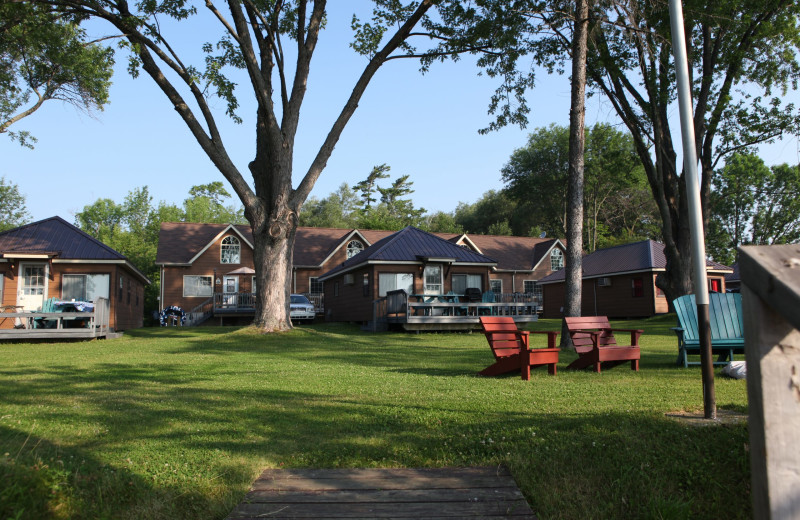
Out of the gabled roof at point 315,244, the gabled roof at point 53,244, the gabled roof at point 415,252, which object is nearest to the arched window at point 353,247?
the gabled roof at point 315,244

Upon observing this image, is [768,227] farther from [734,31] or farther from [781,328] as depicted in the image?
[781,328]

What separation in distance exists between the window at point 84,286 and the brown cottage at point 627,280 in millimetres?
25525

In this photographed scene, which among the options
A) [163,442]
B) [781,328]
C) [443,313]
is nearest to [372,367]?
[163,442]

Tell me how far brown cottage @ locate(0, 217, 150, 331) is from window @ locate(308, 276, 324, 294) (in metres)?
12.9

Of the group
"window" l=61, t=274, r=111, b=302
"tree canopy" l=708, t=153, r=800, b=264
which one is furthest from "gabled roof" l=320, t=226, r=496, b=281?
"tree canopy" l=708, t=153, r=800, b=264

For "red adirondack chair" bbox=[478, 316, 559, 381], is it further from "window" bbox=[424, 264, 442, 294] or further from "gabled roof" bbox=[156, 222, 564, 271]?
"gabled roof" bbox=[156, 222, 564, 271]

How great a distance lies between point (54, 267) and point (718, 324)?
79.8 feet

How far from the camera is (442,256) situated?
26344 mm

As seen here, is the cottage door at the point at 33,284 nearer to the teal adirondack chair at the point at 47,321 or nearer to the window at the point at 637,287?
the teal adirondack chair at the point at 47,321

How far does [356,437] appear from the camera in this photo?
4875 mm

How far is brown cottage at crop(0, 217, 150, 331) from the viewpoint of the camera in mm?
22234

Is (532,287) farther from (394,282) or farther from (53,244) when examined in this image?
(53,244)

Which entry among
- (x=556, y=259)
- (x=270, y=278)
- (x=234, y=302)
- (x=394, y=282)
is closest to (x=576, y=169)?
(x=270, y=278)

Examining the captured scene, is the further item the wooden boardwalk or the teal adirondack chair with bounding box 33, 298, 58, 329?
the teal adirondack chair with bounding box 33, 298, 58, 329
